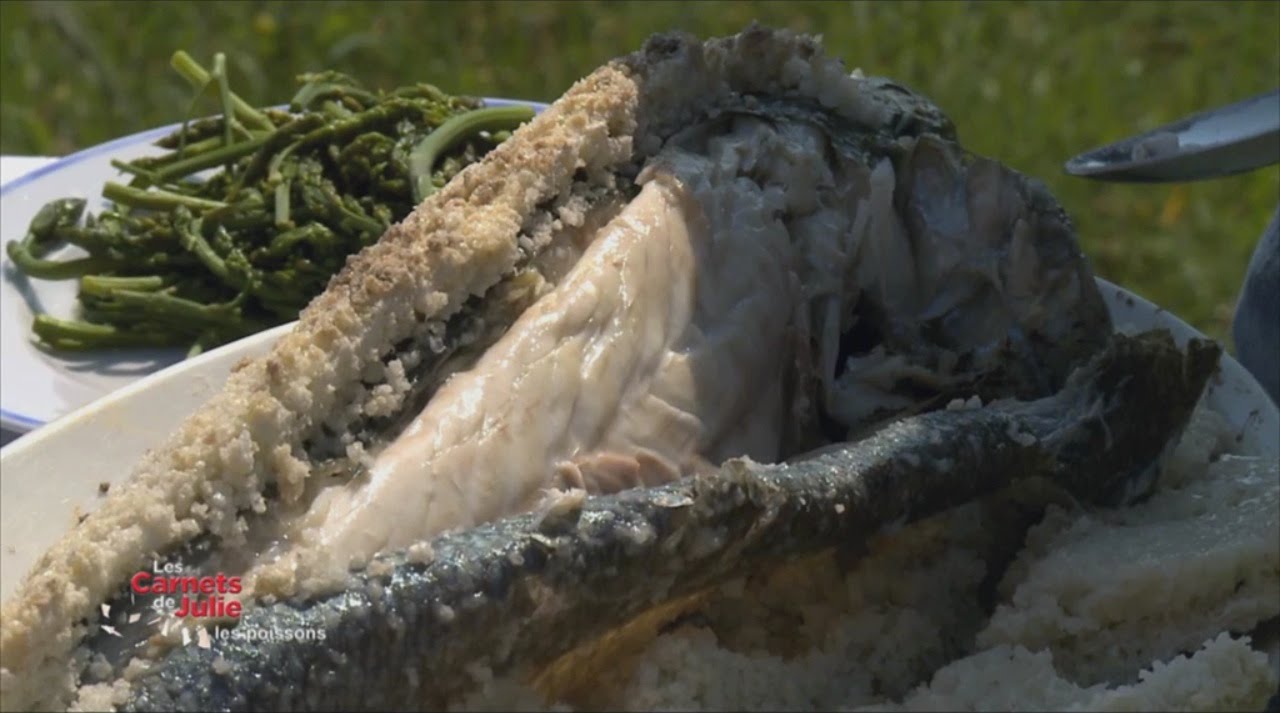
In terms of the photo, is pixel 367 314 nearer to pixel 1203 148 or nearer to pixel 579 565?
pixel 579 565

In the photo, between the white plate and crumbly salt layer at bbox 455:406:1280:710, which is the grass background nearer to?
the white plate

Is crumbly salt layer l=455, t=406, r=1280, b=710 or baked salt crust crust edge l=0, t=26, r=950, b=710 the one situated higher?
baked salt crust crust edge l=0, t=26, r=950, b=710

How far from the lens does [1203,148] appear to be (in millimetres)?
1492

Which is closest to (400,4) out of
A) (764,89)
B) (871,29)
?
(871,29)

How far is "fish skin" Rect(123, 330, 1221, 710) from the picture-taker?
1008 millimetres

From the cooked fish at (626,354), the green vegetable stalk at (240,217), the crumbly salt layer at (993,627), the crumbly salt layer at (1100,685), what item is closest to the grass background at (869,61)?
the green vegetable stalk at (240,217)

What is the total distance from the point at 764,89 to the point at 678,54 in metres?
0.11

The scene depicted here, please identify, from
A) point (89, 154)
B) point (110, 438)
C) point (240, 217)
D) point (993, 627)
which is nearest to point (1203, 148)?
point (993, 627)

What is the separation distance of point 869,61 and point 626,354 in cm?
288

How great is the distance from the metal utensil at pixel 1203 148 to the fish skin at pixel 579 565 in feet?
1.13

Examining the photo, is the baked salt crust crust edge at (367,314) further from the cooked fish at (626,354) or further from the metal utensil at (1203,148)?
the metal utensil at (1203,148)

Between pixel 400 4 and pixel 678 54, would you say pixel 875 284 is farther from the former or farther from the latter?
pixel 400 4

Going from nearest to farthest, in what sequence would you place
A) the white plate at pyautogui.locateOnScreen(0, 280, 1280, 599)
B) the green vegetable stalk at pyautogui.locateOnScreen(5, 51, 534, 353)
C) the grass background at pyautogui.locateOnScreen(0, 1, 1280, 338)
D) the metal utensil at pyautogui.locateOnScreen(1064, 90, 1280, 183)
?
the white plate at pyautogui.locateOnScreen(0, 280, 1280, 599)
the metal utensil at pyautogui.locateOnScreen(1064, 90, 1280, 183)
the green vegetable stalk at pyautogui.locateOnScreen(5, 51, 534, 353)
the grass background at pyautogui.locateOnScreen(0, 1, 1280, 338)

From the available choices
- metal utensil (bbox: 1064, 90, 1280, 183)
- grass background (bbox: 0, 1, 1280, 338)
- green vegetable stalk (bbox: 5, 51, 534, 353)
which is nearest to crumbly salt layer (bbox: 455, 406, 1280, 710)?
metal utensil (bbox: 1064, 90, 1280, 183)
